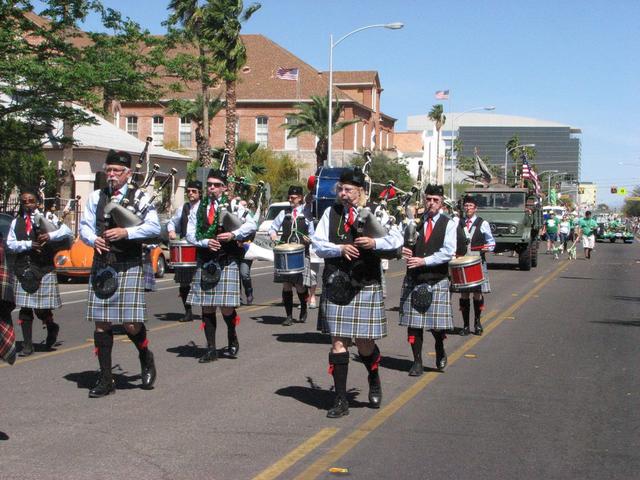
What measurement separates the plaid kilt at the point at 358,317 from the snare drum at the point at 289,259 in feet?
16.3

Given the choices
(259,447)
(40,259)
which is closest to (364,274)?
(259,447)

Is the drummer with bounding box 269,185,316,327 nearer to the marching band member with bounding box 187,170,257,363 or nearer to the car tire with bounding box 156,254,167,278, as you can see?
the marching band member with bounding box 187,170,257,363

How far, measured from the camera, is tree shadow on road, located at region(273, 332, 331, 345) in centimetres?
1224

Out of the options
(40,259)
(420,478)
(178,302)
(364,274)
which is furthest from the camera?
(178,302)

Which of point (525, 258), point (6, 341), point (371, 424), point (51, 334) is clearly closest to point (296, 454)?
point (371, 424)

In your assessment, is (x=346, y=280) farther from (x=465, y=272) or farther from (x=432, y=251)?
(x=465, y=272)

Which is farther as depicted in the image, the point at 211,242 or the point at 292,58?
the point at 292,58

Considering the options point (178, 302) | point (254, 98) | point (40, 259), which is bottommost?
point (178, 302)

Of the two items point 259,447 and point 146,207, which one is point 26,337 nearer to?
point 146,207

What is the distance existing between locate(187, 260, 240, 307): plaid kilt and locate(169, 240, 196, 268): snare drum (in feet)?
14.3

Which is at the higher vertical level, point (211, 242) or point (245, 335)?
point (211, 242)

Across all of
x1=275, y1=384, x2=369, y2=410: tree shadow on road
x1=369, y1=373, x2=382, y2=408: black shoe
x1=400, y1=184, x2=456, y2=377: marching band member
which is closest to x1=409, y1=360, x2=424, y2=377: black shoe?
x1=400, y1=184, x2=456, y2=377: marching band member

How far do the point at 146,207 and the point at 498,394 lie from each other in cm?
352

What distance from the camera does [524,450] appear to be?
22.0ft
